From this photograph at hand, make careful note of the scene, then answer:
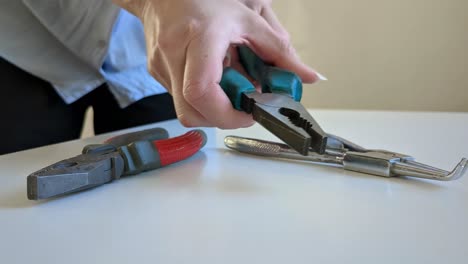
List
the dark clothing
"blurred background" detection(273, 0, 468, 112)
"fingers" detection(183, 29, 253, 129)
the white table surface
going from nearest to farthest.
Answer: the white table surface < "fingers" detection(183, 29, 253, 129) < the dark clothing < "blurred background" detection(273, 0, 468, 112)

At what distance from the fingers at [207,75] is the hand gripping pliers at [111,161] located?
6 cm

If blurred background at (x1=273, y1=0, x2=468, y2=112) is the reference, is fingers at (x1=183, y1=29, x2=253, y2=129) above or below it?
below

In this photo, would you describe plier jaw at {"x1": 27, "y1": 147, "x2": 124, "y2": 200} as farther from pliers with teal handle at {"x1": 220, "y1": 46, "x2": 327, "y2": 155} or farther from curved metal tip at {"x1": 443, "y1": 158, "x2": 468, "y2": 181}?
curved metal tip at {"x1": 443, "y1": 158, "x2": 468, "y2": 181}

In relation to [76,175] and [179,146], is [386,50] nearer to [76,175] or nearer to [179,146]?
[179,146]

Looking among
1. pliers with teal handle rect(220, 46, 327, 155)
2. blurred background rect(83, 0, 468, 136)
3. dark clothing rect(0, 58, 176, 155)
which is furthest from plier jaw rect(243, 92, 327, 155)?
blurred background rect(83, 0, 468, 136)

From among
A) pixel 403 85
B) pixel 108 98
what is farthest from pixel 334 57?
pixel 108 98

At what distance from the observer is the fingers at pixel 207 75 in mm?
394

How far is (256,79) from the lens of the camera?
480mm

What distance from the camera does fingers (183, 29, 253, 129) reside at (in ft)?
1.29

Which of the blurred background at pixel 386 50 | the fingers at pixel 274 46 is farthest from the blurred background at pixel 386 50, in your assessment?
the fingers at pixel 274 46

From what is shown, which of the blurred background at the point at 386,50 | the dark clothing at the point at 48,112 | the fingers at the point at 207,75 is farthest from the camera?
the blurred background at the point at 386,50

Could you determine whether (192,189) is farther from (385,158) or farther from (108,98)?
(108,98)

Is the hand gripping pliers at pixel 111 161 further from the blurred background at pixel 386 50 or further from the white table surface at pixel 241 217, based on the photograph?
the blurred background at pixel 386 50

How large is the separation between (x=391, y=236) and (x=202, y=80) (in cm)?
18
